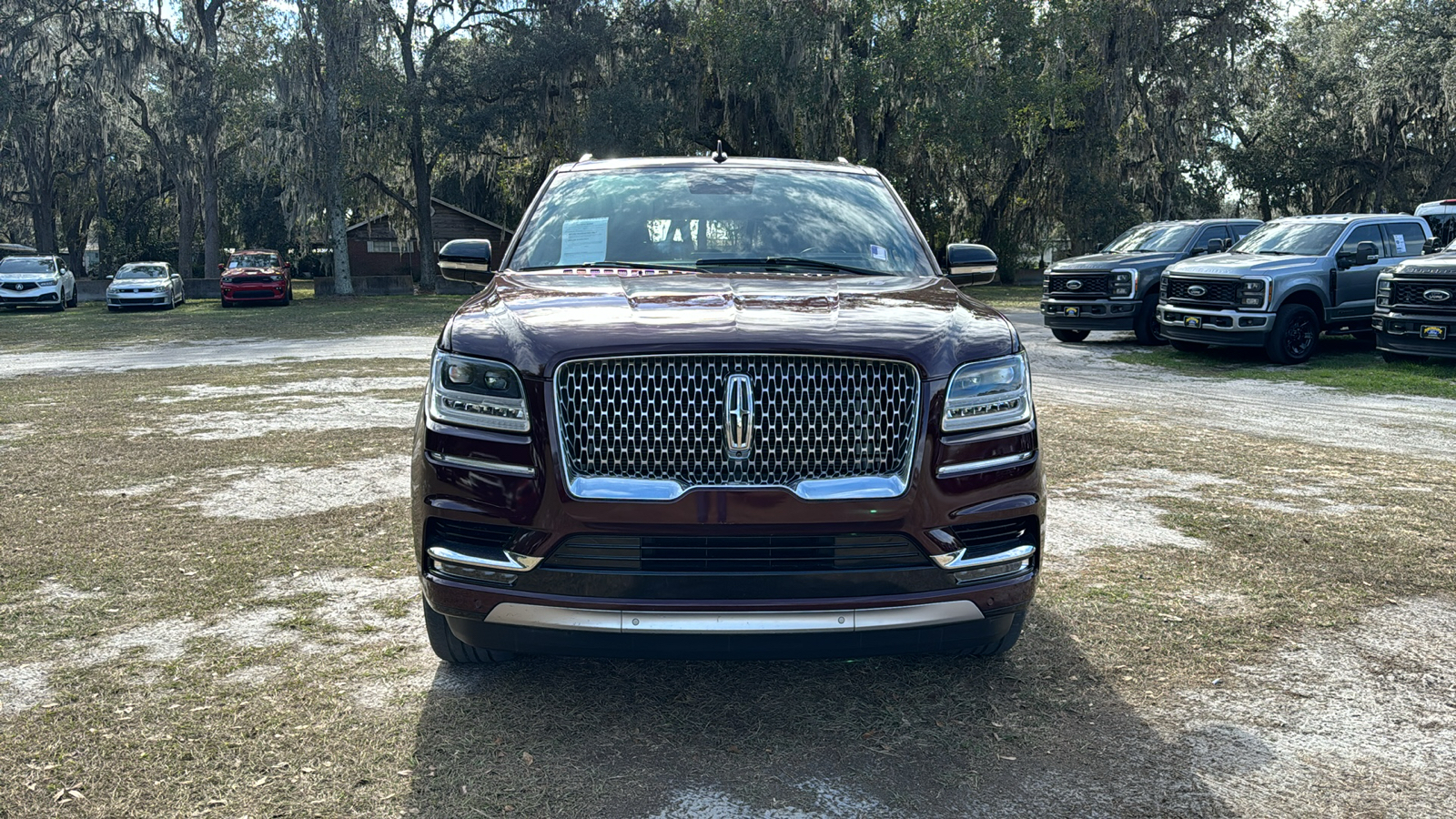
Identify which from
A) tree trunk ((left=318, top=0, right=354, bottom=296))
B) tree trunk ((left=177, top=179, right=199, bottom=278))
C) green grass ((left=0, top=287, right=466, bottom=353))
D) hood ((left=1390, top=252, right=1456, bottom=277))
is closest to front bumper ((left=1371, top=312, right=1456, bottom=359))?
hood ((left=1390, top=252, right=1456, bottom=277))

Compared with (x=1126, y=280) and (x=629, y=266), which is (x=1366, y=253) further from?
(x=629, y=266)

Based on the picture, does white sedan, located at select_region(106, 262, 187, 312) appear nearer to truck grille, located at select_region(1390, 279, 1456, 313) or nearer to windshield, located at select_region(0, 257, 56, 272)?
windshield, located at select_region(0, 257, 56, 272)

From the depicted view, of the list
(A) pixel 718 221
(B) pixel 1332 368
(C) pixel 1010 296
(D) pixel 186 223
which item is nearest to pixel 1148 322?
(B) pixel 1332 368

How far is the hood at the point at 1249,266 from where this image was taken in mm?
15438

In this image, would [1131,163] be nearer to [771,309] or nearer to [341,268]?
[341,268]

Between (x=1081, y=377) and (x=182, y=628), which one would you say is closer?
(x=182, y=628)

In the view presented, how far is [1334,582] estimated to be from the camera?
5.15 meters

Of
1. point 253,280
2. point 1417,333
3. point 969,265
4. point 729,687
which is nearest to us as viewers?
point 729,687

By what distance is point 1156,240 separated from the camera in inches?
755

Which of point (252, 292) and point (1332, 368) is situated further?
point (252, 292)

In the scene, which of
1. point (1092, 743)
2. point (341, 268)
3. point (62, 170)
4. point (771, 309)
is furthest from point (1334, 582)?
point (62, 170)

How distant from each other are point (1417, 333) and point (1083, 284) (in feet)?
16.6

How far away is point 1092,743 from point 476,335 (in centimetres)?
223

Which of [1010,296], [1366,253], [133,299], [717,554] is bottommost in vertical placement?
[133,299]
